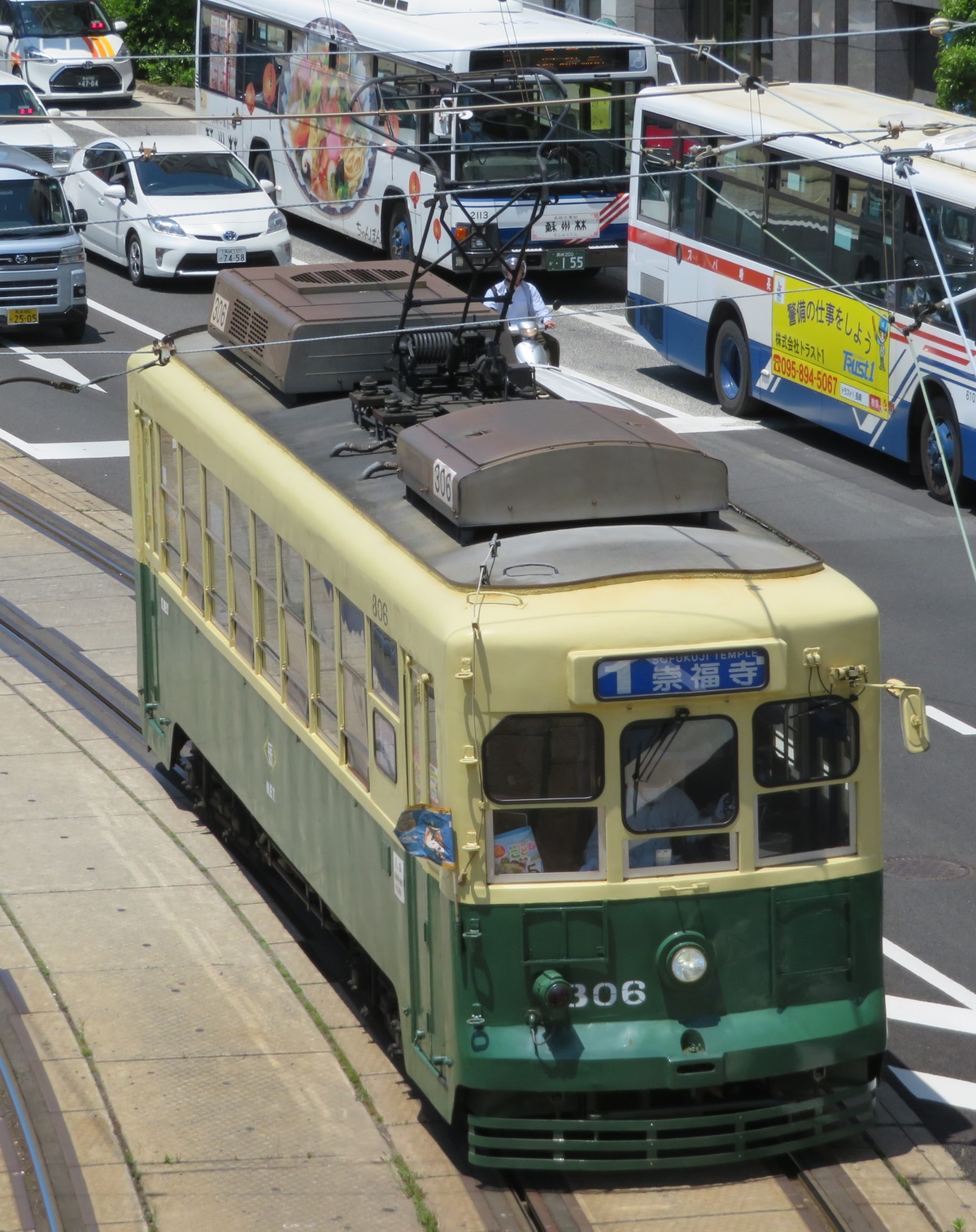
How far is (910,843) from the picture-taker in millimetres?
10648

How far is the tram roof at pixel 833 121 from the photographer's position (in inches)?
650

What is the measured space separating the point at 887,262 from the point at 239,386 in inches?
345

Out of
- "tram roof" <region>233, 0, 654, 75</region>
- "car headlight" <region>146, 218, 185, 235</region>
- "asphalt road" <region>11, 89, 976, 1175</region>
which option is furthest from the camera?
"car headlight" <region>146, 218, 185, 235</region>

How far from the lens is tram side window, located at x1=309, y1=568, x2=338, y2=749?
8102 millimetres

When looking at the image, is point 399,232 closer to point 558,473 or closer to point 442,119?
point 442,119

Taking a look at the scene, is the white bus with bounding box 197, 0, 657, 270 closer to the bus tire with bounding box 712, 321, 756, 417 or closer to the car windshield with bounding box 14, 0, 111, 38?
the bus tire with bounding box 712, 321, 756, 417

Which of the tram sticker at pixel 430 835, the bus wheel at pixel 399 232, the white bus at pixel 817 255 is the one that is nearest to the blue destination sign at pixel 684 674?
the tram sticker at pixel 430 835

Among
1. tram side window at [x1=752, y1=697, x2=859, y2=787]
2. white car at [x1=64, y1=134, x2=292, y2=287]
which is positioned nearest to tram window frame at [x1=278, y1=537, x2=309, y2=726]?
tram side window at [x1=752, y1=697, x2=859, y2=787]

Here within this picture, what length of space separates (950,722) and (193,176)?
1564cm

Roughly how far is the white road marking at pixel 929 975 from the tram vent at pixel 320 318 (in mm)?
3560

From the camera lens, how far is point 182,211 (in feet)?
80.7

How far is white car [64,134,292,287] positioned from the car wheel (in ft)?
0.03

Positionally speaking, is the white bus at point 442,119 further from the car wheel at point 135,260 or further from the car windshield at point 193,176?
the car wheel at point 135,260

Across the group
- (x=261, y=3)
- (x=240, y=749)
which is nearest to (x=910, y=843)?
(x=240, y=749)
